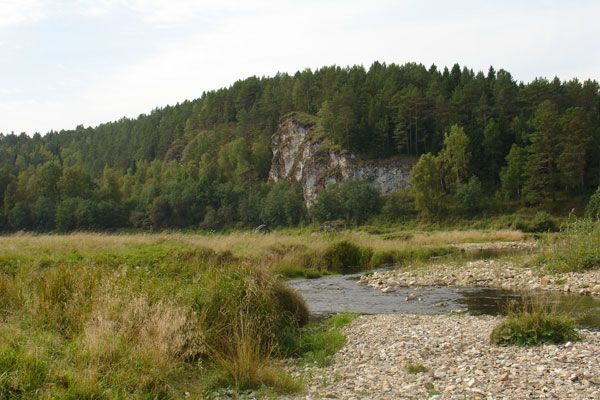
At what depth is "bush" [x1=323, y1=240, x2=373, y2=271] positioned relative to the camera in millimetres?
36062

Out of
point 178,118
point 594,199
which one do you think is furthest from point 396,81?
point 178,118

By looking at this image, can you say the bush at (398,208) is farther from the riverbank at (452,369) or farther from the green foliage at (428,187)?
the riverbank at (452,369)

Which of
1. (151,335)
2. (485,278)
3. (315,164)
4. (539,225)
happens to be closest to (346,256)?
(485,278)

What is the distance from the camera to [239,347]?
11133 millimetres

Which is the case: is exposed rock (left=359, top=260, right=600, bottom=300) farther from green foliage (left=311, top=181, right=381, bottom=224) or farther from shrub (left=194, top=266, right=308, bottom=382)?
green foliage (left=311, top=181, right=381, bottom=224)

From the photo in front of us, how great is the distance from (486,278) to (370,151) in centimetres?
9061

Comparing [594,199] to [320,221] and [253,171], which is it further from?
[253,171]

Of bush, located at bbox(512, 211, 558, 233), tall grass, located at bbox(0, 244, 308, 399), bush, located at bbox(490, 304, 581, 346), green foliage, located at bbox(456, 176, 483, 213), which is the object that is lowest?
bush, located at bbox(512, 211, 558, 233)

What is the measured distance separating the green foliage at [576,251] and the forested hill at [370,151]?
205 ft

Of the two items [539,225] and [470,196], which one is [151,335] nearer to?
[539,225]

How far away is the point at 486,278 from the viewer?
88.1 feet

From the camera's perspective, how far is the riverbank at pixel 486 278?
73.1ft

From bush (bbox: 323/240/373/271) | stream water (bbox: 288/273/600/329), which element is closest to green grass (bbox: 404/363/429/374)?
stream water (bbox: 288/273/600/329)

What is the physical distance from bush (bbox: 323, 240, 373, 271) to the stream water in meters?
8.07
